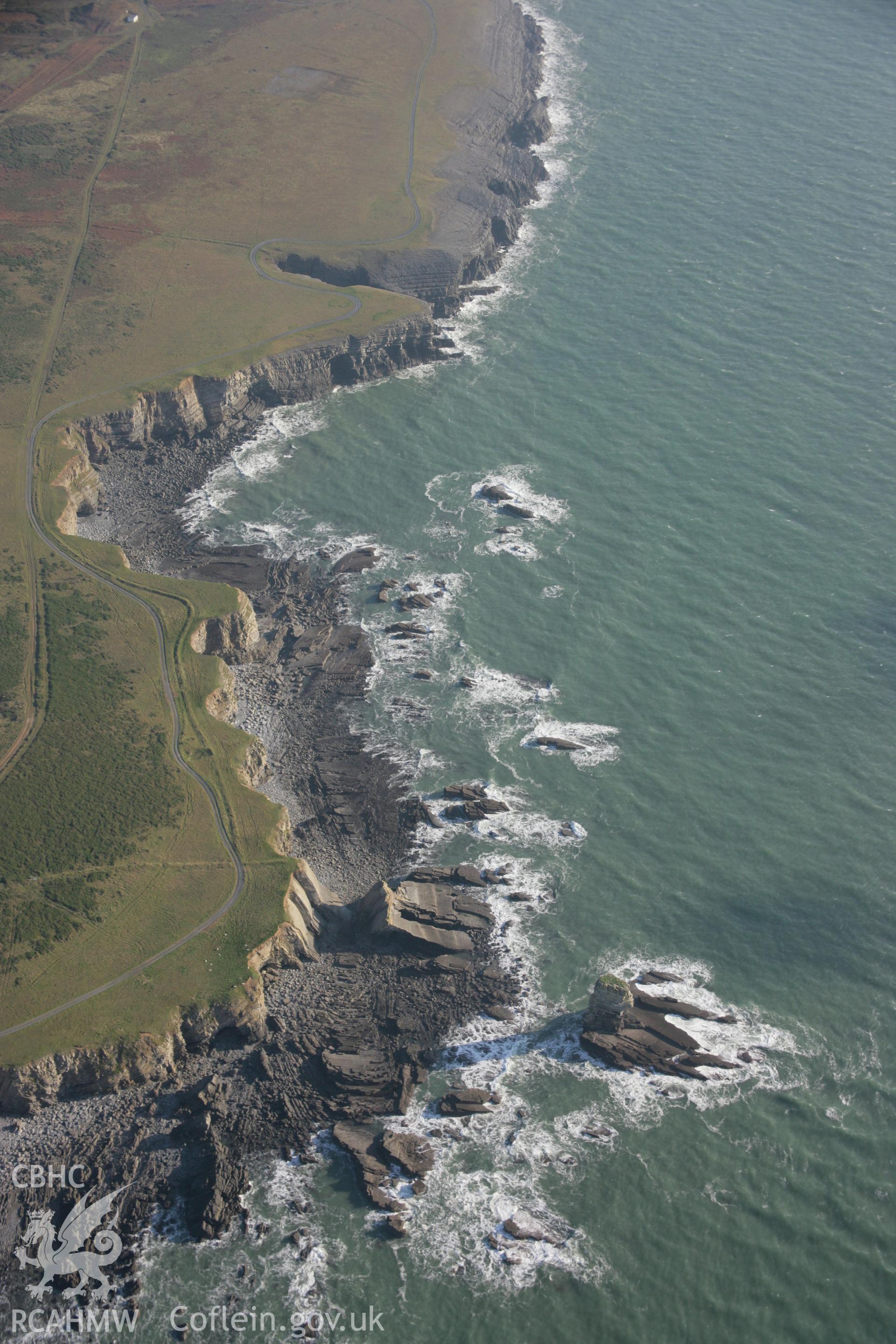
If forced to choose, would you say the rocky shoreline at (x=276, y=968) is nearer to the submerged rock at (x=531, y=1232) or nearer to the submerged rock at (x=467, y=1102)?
the submerged rock at (x=467, y=1102)

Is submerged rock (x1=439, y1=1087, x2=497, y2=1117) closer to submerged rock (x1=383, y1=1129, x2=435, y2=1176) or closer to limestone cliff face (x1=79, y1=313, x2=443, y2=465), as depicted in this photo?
submerged rock (x1=383, y1=1129, x2=435, y2=1176)

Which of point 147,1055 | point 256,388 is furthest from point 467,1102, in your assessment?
point 256,388

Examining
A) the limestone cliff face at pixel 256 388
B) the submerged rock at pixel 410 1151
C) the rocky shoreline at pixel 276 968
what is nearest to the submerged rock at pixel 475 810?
the rocky shoreline at pixel 276 968

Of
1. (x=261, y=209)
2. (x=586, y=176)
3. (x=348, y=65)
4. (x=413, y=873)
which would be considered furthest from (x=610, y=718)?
(x=348, y=65)

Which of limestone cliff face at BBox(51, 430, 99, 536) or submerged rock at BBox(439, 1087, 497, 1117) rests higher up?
limestone cliff face at BBox(51, 430, 99, 536)

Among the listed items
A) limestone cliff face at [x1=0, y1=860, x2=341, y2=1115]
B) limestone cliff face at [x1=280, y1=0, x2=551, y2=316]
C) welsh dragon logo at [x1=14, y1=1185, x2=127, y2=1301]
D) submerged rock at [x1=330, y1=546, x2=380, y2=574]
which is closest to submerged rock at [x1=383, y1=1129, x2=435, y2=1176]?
limestone cliff face at [x1=0, y1=860, x2=341, y2=1115]

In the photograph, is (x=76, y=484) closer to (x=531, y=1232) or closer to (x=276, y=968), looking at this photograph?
(x=276, y=968)
